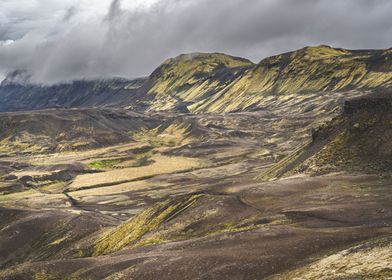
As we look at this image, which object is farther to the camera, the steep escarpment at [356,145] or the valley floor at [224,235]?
the steep escarpment at [356,145]

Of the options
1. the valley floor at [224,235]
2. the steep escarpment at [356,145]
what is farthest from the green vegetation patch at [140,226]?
the steep escarpment at [356,145]

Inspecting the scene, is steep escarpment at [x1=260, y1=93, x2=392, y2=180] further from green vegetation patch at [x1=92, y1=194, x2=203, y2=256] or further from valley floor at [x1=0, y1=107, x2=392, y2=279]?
green vegetation patch at [x1=92, y1=194, x2=203, y2=256]

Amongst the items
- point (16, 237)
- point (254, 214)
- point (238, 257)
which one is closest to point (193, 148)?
point (16, 237)

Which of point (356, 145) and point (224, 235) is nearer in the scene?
point (224, 235)

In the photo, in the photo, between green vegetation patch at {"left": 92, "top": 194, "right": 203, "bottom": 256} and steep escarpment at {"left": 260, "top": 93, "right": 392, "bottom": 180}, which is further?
steep escarpment at {"left": 260, "top": 93, "right": 392, "bottom": 180}

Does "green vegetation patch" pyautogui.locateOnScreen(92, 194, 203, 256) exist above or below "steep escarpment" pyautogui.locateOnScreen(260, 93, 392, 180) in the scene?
below

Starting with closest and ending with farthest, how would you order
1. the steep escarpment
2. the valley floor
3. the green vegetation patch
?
1. the valley floor
2. the green vegetation patch
3. the steep escarpment

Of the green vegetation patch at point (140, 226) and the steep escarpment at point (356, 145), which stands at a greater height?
the steep escarpment at point (356, 145)

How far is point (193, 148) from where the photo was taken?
178 m

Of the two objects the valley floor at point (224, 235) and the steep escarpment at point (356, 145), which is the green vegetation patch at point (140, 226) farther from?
the steep escarpment at point (356, 145)

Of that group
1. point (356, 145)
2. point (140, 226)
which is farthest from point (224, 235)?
point (356, 145)

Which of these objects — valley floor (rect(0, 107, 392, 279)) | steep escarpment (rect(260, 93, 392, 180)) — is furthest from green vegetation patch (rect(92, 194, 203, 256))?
steep escarpment (rect(260, 93, 392, 180))

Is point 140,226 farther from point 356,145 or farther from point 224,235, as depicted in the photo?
point 356,145

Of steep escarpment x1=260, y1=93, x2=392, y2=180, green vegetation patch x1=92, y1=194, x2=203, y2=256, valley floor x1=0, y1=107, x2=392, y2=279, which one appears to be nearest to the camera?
valley floor x1=0, y1=107, x2=392, y2=279
